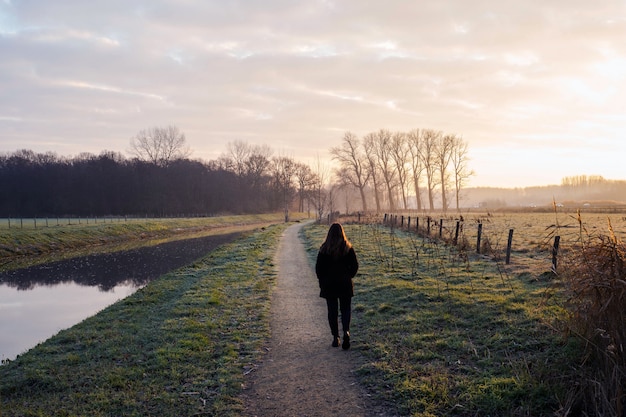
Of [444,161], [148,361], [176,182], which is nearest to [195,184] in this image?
[176,182]

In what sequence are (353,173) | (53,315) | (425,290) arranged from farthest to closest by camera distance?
(353,173) → (53,315) → (425,290)

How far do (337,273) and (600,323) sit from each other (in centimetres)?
361

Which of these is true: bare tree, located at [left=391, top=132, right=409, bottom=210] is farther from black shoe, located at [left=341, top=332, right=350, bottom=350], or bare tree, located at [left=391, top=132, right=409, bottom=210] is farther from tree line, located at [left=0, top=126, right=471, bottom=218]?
black shoe, located at [left=341, top=332, right=350, bottom=350]

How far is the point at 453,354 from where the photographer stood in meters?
6.32

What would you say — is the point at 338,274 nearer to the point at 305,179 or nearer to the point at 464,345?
the point at 464,345

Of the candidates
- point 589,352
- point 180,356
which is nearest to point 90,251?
point 180,356

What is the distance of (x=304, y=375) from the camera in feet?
19.5

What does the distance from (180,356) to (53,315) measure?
7.59m

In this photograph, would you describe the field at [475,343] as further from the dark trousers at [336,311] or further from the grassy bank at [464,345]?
the dark trousers at [336,311]

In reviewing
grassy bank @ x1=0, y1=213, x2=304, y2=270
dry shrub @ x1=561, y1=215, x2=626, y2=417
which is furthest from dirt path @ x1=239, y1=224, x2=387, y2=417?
grassy bank @ x1=0, y1=213, x2=304, y2=270

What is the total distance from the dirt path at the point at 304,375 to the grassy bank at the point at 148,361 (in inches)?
12.1

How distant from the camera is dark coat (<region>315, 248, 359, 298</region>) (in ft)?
23.1

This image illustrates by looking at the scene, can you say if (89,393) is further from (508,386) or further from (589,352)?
(589,352)

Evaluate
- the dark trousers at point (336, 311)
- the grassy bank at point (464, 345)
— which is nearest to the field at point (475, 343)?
the grassy bank at point (464, 345)
